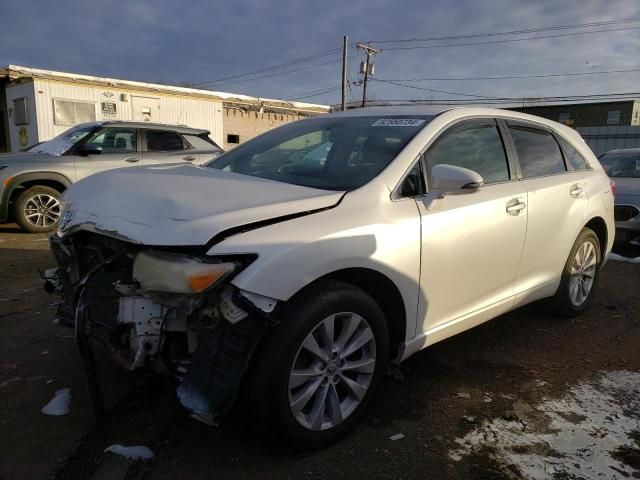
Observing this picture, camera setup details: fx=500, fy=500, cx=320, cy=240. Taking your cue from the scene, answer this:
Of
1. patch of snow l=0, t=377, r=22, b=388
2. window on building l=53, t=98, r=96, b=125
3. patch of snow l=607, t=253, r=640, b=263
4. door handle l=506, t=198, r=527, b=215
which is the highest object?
window on building l=53, t=98, r=96, b=125

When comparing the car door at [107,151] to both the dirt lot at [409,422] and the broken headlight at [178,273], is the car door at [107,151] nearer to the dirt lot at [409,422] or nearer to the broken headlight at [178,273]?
the dirt lot at [409,422]

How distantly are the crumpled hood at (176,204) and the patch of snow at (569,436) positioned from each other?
4.97 feet

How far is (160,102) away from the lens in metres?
17.5

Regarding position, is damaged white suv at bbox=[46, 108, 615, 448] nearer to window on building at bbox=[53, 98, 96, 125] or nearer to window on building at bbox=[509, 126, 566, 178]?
window on building at bbox=[509, 126, 566, 178]

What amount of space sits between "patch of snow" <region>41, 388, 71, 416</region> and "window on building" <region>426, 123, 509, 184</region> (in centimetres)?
246

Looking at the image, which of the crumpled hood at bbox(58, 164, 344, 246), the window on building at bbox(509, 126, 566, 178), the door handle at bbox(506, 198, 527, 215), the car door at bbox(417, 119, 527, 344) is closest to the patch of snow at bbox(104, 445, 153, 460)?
the crumpled hood at bbox(58, 164, 344, 246)

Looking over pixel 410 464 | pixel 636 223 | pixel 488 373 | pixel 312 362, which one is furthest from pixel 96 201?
pixel 636 223

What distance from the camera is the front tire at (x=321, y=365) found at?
219 centimetres

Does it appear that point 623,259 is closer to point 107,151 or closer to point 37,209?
point 107,151

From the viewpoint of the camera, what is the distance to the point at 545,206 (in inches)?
146

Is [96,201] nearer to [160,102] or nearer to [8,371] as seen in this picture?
[8,371]

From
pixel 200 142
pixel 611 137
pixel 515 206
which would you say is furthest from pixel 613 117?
pixel 515 206

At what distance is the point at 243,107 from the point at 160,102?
509 centimetres

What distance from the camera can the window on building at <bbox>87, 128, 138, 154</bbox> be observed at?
8.18 metres
